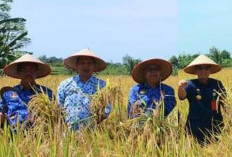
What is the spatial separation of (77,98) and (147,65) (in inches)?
25.0

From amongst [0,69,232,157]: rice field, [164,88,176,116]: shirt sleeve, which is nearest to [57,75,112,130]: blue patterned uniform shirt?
[0,69,232,157]: rice field

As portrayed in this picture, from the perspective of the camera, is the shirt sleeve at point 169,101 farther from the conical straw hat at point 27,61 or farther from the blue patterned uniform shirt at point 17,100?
the conical straw hat at point 27,61

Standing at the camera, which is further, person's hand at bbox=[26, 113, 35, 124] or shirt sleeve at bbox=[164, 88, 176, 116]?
shirt sleeve at bbox=[164, 88, 176, 116]

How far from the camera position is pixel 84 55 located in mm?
3662

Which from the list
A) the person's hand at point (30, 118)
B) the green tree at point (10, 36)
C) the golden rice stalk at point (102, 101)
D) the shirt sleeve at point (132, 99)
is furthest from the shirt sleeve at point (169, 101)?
the green tree at point (10, 36)

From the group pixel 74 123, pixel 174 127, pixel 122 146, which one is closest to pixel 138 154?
pixel 122 146

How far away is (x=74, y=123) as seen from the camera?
3.15 m

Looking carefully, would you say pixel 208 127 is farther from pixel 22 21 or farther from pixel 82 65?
pixel 22 21

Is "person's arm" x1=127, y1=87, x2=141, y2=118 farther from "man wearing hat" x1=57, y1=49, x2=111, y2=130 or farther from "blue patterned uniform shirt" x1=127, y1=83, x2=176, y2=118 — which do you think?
"man wearing hat" x1=57, y1=49, x2=111, y2=130

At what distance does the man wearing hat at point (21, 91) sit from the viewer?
359 cm

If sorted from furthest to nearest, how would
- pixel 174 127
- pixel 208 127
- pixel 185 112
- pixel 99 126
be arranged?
pixel 185 112, pixel 208 127, pixel 99 126, pixel 174 127

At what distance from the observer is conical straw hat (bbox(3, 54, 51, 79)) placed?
3.74m

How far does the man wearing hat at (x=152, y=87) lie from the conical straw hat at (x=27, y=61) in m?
0.78

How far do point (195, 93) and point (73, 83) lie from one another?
0.97 meters
